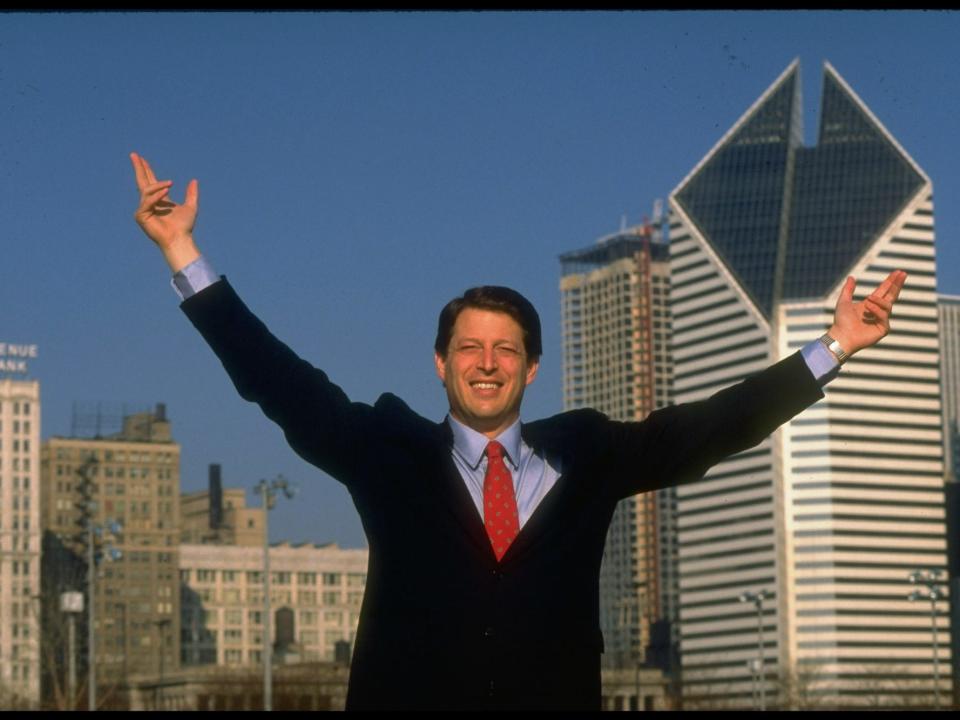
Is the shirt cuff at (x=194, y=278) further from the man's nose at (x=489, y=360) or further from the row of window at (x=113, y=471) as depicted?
the row of window at (x=113, y=471)

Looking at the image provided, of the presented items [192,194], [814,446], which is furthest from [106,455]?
[192,194]

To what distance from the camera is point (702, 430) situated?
4629 mm

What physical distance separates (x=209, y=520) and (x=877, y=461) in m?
62.9

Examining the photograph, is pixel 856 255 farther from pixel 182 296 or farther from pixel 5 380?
pixel 182 296

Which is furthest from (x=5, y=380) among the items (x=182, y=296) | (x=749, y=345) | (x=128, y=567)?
(x=182, y=296)

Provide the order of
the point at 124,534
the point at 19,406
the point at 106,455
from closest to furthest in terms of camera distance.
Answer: the point at 19,406 < the point at 124,534 < the point at 106,455

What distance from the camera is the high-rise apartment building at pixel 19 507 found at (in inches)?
5974

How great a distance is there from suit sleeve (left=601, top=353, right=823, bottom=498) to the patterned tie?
0.88ft

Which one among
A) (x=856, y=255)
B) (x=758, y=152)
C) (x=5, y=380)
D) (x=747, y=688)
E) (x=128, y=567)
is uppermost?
(x=758, y=152)

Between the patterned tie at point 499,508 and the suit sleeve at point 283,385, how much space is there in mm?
303

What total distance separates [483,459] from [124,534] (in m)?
166

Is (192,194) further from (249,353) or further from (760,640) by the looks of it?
(760,640)

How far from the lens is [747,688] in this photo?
171 m

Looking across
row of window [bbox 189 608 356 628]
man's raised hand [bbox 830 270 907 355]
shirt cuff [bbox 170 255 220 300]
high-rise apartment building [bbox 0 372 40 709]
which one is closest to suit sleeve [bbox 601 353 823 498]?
man's raised hand [bbox 830 270 907 355]
